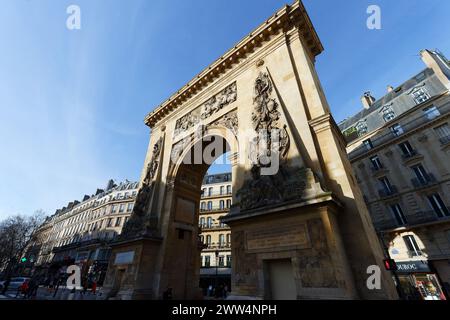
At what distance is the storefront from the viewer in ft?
50.5

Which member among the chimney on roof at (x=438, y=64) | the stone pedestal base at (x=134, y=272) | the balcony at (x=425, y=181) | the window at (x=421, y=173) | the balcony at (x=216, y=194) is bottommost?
the stone pedestal base at (x=134, y=272)

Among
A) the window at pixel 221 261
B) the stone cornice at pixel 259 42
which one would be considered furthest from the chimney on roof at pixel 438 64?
the window at pixel 221 261

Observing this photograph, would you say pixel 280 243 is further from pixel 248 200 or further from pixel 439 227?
pixel 439 227

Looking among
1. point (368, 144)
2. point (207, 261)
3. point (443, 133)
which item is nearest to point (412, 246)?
point (443, 133)

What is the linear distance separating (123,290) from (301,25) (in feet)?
52.4

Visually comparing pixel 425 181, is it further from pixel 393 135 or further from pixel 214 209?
pixel 214 209

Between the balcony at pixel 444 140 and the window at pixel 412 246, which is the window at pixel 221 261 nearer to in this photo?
the window at pixel 412 246

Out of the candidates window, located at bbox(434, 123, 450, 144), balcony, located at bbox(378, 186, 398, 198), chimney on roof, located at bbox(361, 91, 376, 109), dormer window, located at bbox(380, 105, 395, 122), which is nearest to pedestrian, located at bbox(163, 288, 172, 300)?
balcony, located at bbox(378, 186, 398, 198)

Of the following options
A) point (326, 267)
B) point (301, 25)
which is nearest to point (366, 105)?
point (301, 25)

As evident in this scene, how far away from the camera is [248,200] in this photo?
Result: 7.91 meters

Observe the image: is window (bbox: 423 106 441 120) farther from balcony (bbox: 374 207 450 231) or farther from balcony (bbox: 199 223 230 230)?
balcony (bbox: 199 223 230 230)

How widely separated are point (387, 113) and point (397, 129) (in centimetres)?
273

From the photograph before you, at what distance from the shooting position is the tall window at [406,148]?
1933cm

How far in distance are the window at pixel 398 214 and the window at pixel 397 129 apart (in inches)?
265
